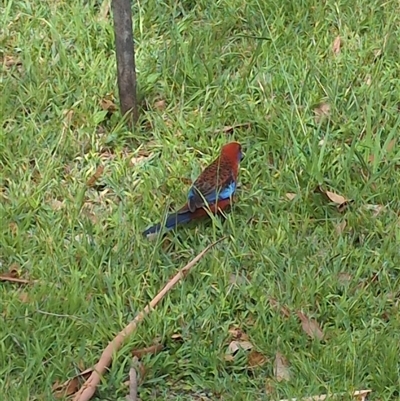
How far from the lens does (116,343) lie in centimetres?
316

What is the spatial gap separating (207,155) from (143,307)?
3.21 ft

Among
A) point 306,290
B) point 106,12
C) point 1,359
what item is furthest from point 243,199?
point 106,12

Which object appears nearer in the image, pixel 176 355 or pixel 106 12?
pixel 176 355

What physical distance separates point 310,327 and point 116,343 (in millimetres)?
694

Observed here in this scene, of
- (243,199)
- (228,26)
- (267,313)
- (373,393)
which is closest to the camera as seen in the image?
(373,393)

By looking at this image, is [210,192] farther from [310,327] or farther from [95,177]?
[310,327]

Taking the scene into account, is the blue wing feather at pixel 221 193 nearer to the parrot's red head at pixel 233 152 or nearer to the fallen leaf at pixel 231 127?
the parrot's red head at pixel 233 152

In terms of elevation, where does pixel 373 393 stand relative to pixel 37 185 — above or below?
below

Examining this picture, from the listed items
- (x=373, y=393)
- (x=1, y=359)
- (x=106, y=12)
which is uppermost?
(x=106, y=12)

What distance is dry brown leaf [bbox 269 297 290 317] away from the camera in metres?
3.29

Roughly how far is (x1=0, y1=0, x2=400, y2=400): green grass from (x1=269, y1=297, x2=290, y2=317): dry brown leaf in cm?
3

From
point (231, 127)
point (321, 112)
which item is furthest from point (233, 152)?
point (321, 112)

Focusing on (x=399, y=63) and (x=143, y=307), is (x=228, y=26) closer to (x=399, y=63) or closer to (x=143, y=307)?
(x=399, y=63)

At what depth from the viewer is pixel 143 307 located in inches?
131
